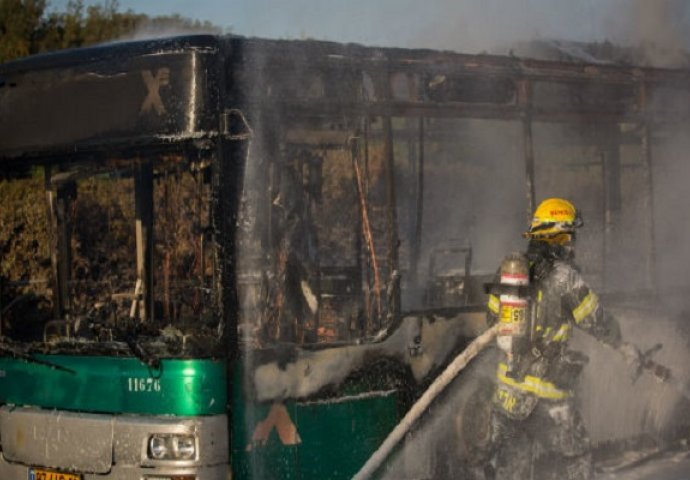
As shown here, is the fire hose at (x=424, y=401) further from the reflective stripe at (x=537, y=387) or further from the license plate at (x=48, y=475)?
the license plate at (x=48, y=475)

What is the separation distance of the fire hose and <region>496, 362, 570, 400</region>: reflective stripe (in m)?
0.30

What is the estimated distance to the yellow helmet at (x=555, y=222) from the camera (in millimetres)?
6785

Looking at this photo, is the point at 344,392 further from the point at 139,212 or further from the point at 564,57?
the point at 564,57

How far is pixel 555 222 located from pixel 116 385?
2.71 m

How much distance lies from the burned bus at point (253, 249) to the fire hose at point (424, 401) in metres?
0.04

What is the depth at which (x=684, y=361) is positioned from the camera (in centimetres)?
909

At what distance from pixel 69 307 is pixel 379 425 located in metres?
2.15

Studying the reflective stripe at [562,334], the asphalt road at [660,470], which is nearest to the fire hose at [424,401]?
the reflective stripe at [562,334]

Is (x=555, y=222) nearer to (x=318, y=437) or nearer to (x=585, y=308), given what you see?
(x=585, y=308)

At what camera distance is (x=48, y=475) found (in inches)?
268

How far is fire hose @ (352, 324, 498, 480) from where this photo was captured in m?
6.91

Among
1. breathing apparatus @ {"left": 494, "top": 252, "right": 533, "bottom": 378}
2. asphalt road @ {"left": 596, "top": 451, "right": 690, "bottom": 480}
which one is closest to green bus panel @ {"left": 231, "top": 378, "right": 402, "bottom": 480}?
breathing apparatus @ {"left": 494, "top": 252, "right": 533, "bottom": 378}

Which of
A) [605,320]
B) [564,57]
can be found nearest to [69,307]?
[605,320]

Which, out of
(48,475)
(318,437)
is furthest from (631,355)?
(48,475)
